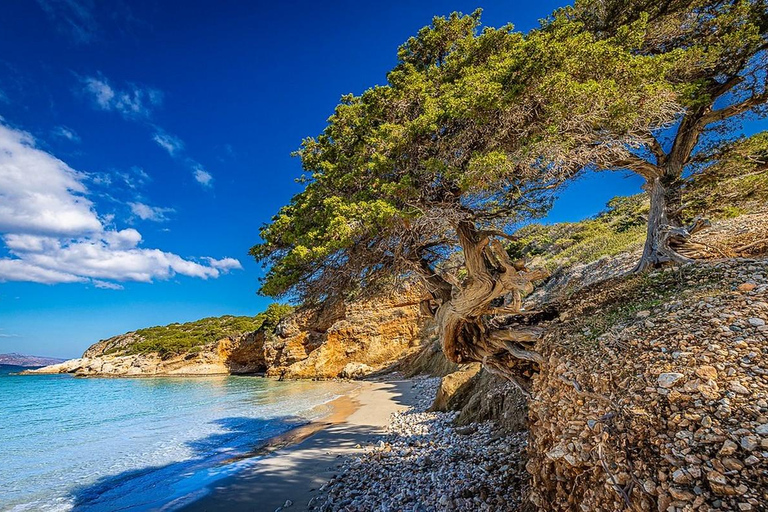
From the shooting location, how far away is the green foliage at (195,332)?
4162 centimetres

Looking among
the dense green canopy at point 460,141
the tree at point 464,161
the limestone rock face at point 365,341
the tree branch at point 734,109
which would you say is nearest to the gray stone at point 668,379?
the tree at point 464,161

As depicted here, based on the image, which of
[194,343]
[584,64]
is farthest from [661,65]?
[194,343]

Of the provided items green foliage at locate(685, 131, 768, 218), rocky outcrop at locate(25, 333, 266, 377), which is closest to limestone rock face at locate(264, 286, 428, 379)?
rocky outcrop at locate(25, 333, 266, 377)

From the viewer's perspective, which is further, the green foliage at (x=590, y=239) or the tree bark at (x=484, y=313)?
the green foliage at (x=590, y=239)

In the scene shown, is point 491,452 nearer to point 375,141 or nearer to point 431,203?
point 431,203

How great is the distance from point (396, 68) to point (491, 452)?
7845 mm

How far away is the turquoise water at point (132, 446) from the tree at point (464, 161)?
212 inches

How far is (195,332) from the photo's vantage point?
53.0 meters

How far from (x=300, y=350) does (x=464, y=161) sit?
3340 cm

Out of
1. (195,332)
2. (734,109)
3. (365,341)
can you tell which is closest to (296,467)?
(734,109)

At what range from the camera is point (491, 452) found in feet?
19.3

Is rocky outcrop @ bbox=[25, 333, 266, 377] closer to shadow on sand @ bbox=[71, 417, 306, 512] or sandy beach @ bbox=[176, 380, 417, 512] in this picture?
shadow on sand @ bbox=[71, 417, 306, 512]

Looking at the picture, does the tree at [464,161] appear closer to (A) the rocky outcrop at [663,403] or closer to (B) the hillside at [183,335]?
(A) the rocky outcrop at [663,403]

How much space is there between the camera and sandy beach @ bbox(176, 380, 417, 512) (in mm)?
6008
